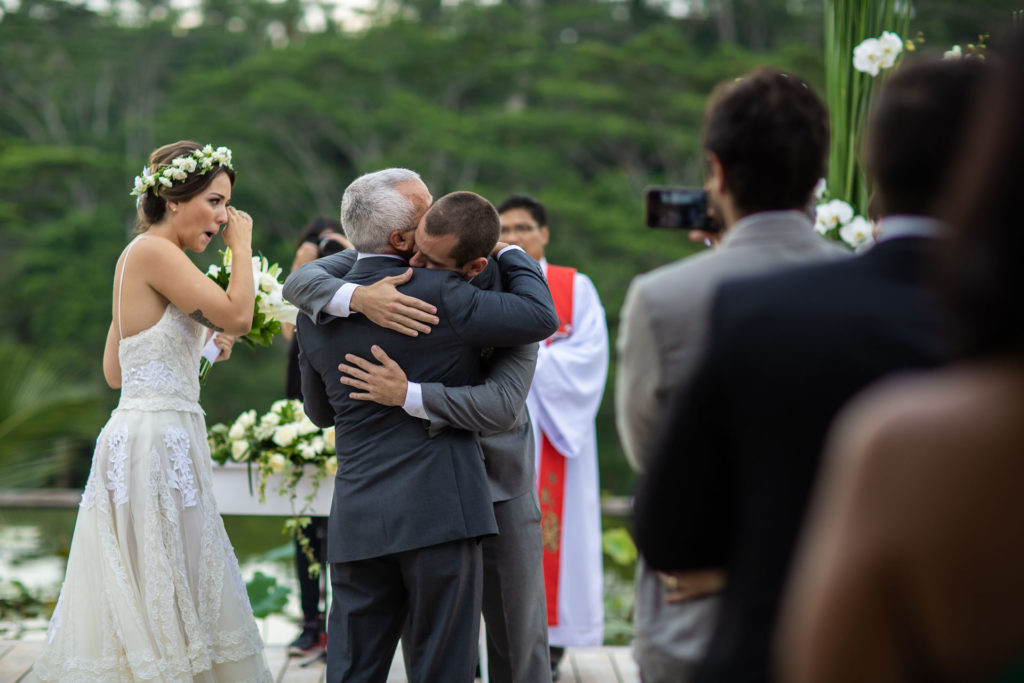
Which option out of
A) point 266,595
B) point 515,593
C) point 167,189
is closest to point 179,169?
point 167,189

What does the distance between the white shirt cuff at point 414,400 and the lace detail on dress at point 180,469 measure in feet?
2.95

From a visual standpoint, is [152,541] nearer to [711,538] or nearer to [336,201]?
[711,538]

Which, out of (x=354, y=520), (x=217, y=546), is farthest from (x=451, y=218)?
(x=217, y=546)

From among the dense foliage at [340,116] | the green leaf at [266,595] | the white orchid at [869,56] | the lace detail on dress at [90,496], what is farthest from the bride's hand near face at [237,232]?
the dense foliage at [340,116]

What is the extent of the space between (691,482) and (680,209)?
29.4 inches

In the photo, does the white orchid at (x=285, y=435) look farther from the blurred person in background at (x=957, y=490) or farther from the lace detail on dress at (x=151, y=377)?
the blurred person in background at (x=957, y=490)

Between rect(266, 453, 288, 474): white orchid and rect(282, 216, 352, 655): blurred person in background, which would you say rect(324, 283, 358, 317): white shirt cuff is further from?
rect(282, 216, 352, 655): blurred person in background

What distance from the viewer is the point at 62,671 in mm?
3020

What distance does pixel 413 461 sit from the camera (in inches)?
103

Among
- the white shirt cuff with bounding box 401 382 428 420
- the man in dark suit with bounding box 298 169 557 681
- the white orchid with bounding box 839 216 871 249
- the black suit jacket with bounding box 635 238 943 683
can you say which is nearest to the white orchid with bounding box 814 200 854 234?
the white orchid with bounding box 839 216 871 249

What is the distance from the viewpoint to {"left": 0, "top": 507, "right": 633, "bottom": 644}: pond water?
5812 millimetres

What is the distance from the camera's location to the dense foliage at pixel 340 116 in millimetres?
16438

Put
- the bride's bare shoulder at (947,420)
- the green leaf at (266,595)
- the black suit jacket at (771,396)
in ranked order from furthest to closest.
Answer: the green leaf at (266,595), the black suit jacket at (771,396), the bride's bare shoulder at (947,420)

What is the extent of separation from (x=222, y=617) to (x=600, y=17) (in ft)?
57.5
